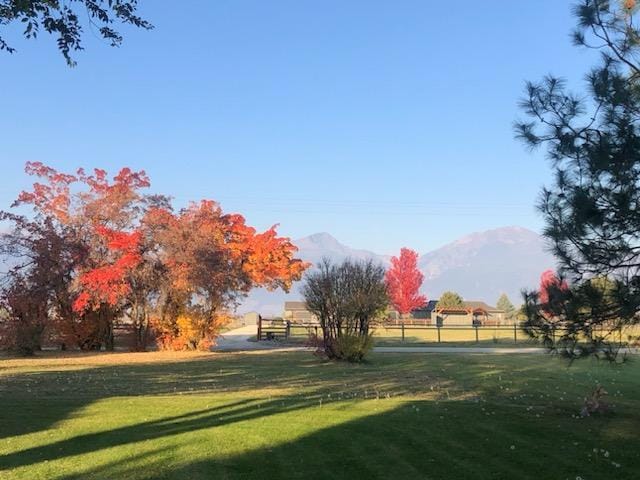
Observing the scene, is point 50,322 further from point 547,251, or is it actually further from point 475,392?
point 547,251

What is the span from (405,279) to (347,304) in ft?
198

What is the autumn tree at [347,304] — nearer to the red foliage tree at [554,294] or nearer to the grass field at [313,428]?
the grass field at [313,428]

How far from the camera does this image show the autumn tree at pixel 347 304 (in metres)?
18.3

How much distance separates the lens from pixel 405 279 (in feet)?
254

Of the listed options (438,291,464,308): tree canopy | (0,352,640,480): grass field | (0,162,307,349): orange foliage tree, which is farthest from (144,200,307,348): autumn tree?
(438,291,464,308): tree canopy

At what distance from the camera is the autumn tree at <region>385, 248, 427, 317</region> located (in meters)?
76.4

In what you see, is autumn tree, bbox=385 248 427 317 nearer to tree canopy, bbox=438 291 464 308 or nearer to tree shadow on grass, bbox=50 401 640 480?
tree canopy, bbox=438 291 464 308

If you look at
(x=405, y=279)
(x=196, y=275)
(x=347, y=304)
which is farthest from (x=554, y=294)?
(x=405, y=279)

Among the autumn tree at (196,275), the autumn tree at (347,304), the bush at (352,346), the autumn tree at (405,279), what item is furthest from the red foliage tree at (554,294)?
the autumn tree at (405,279)

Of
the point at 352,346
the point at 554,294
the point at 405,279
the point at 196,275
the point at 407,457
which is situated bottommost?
the point at 407,457

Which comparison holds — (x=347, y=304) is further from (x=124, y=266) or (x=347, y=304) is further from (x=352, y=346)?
(x=124, y=266)

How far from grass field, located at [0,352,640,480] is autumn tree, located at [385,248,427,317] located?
62.0 meters

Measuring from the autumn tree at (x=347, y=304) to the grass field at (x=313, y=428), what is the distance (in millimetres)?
3827

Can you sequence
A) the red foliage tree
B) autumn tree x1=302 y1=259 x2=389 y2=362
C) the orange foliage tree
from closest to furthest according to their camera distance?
the red foliage tree → autumn tree x1=302 y1=259 x2=389 y2=362 → the orange foliage tree
